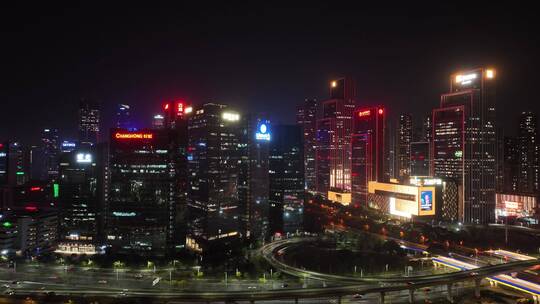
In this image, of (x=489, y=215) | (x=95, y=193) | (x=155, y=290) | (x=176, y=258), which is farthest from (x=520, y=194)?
(x=95, y=193)

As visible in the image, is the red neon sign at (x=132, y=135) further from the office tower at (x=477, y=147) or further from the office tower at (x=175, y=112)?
the office tower at (x=477, y=147)

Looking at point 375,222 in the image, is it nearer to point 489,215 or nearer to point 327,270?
point 489,215

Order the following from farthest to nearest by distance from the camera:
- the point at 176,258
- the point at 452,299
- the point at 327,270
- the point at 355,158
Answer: the point at 355,158 < the point at 176,258 < the point at 327,270 < the point at 452,299

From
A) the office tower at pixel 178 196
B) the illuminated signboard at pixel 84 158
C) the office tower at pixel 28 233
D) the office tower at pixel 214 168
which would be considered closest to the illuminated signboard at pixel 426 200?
the office tower at pixel 214 168

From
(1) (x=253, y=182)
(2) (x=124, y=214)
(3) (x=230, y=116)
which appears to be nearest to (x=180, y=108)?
(3) (x=230, y=116)

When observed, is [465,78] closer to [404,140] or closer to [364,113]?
[364,113]

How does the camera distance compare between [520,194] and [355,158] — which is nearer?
[520,194]
